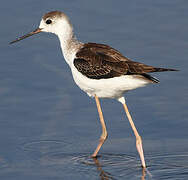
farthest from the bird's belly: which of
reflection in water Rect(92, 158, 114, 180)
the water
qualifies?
reflection in water Rect(92, 158, 114, 180)

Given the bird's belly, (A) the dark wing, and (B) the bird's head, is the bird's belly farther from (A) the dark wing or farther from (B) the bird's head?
(B) the bird's head

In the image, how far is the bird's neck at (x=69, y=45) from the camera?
10539 mm

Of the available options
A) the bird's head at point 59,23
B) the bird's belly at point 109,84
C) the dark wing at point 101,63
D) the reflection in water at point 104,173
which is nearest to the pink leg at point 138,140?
the reflection in water at point 104,173

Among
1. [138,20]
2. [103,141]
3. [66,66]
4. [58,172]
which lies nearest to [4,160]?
[58,172]

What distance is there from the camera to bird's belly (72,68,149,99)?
9.70m

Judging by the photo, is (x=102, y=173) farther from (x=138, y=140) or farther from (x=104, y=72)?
(x=104, y=72)

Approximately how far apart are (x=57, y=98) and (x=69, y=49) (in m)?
1.20

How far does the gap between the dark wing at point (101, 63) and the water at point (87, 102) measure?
1.06 metres

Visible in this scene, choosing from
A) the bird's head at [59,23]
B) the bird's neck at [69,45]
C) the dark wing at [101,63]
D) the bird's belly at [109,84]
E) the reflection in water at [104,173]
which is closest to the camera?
the reflection in water at [104,173]

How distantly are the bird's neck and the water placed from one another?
1.04 meters

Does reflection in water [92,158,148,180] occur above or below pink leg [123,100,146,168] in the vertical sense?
below

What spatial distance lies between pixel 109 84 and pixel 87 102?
1.58m

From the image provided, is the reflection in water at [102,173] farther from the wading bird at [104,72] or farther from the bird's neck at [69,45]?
the bird's neck at [69,45]

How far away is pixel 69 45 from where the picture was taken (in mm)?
10672
